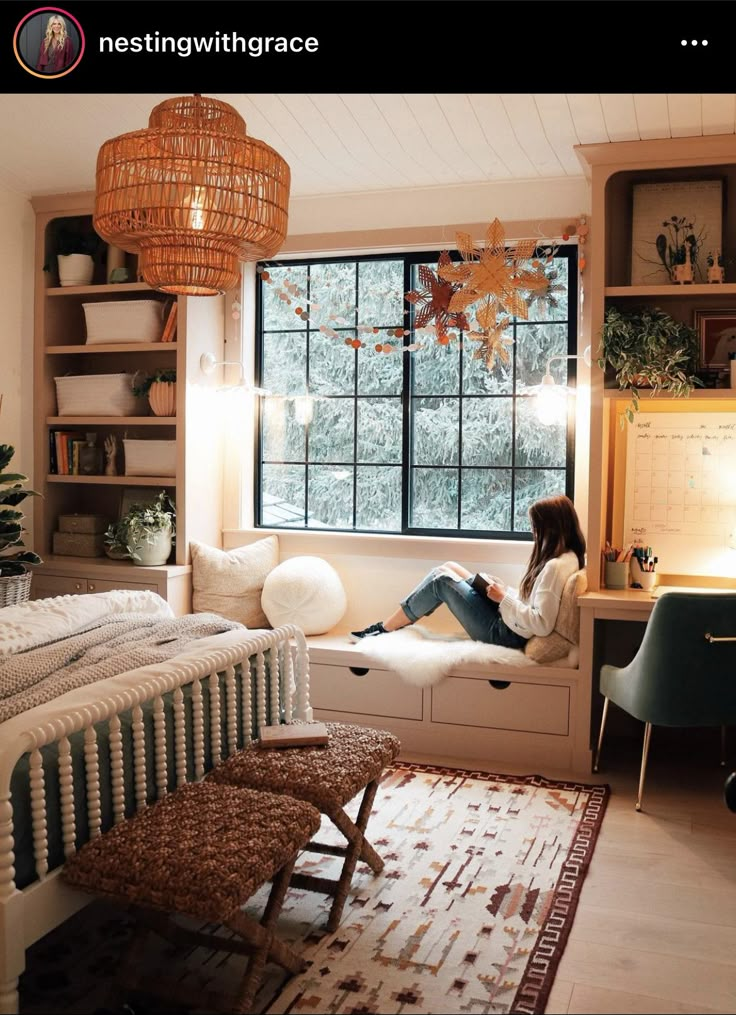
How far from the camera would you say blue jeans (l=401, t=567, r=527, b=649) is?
13.3ft

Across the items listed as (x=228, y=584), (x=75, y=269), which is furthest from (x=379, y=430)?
(x=75, y=269)

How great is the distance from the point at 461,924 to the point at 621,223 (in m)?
2.81

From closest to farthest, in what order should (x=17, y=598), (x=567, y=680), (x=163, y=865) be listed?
(x=163, y=865) < (x=567, y=680) < (x=17, y=598)

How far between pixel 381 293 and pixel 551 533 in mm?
1513

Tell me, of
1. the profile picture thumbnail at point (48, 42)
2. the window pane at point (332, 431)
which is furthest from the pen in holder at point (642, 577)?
the profile picture thumbnail at point (48, 42)

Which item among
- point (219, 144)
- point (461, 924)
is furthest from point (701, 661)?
point (219, 144)

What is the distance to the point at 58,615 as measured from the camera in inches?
124

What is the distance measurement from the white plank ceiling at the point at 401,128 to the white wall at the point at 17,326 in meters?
0.32

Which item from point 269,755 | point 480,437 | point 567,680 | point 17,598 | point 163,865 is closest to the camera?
point 163,865

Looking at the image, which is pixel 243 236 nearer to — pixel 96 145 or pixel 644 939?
pixel 96 145

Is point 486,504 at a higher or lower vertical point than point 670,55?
lower

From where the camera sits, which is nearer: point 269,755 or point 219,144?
point 219,144

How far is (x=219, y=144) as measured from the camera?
2.44 m

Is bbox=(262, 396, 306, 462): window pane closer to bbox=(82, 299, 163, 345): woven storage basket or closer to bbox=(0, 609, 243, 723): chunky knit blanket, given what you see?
bbox=(82, 299, 163, 345): woven storage basket
